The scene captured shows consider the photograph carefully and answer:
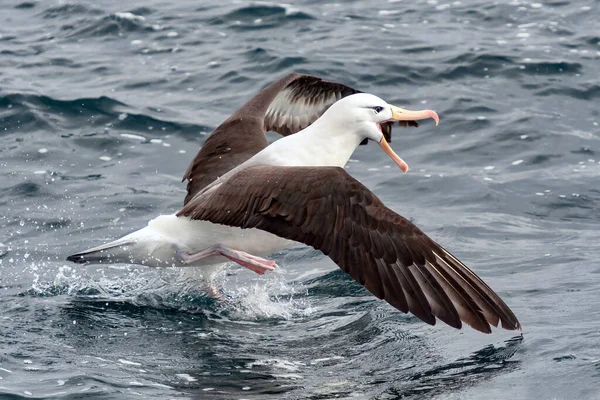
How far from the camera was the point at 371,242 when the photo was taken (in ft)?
20.6

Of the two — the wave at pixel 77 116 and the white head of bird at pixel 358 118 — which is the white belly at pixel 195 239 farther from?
the wave at pixel 77 116

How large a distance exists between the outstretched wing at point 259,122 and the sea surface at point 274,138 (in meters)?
0.98

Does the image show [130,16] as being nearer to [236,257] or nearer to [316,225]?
[236,257]

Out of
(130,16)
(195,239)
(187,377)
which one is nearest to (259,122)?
(195,239)

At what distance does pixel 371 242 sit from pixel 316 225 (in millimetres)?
375

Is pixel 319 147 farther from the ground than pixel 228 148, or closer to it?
farther from the ground

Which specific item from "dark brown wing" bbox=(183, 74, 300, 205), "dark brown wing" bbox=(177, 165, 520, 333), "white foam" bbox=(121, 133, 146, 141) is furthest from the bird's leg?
"white foam" bbox=(121, 133, 146, 141)

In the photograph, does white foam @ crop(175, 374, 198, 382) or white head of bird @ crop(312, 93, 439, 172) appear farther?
white head of bird @ crop(312, 93, 439, 172)

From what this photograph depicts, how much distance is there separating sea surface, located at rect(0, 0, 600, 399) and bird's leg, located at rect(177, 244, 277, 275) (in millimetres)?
396

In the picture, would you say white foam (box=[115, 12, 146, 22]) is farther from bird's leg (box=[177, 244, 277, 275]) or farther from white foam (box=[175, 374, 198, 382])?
white foam (box=[175, 374, 198, 382])

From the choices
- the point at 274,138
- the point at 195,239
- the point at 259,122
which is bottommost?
the point at 274,138

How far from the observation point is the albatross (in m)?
6.12

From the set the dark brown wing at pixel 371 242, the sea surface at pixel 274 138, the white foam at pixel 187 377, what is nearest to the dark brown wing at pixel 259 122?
the sea surface at pixel 274 138

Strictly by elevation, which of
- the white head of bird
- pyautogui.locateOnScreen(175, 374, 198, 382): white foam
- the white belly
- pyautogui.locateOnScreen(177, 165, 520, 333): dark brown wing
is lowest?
pyautogui.locateOnScreen(175, 374, 198, 382): white foam
